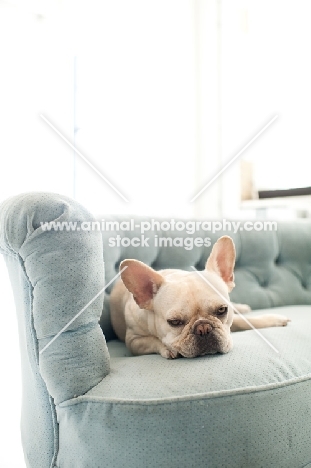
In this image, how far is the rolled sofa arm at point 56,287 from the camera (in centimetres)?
92

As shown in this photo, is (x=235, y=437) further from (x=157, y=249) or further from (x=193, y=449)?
(x=157, y=249)

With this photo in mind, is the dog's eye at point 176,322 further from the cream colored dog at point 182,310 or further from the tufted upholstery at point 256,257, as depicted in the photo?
the tufted upholstery at point 256,257

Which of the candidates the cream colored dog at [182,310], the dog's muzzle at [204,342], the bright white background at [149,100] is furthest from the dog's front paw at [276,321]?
the bright white background at [149,100]

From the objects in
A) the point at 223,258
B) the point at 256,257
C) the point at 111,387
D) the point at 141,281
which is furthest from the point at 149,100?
the point at 111,387

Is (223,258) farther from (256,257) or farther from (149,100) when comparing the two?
(149,100)

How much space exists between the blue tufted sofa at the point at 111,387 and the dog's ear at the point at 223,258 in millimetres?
268

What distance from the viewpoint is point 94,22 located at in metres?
2.80

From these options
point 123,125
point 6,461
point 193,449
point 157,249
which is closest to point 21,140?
point 123,125

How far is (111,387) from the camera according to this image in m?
0.91

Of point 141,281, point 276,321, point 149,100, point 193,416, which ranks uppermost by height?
point 149,100

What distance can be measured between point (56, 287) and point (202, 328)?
372mm

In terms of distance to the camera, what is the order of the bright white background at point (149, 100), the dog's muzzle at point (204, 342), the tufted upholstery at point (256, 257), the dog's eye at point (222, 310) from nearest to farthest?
the dog's muzzle at point (204, 342), the dog's eye at point (222, 310), the tufted upholstery at point (256, 257), the bright white background at point (149, 100)

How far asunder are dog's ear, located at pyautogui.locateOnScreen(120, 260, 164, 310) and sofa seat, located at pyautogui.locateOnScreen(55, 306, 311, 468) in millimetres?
251

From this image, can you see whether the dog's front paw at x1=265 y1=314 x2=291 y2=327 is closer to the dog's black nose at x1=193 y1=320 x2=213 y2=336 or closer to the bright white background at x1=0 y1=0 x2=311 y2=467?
the dog's black nose at x1=193 y1=320 x2=213 y2=336
